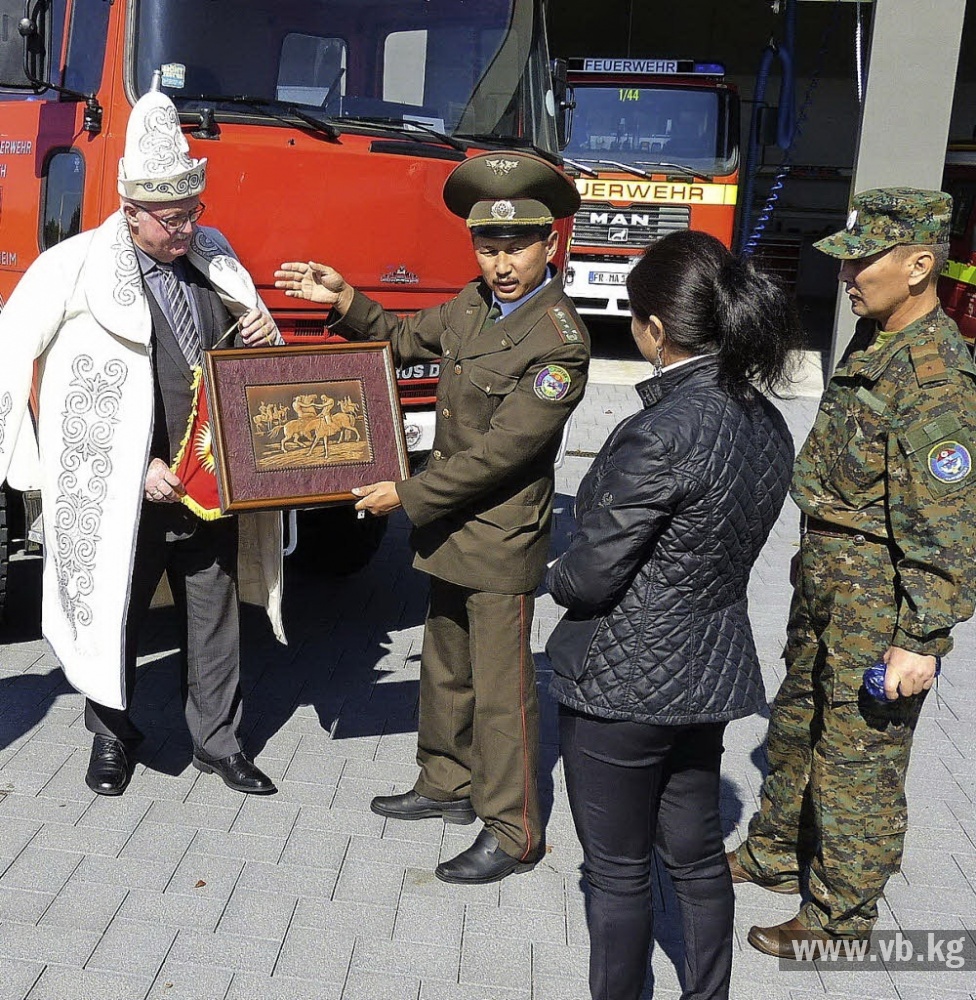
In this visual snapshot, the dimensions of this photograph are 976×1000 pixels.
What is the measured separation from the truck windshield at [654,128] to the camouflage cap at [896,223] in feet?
32.1

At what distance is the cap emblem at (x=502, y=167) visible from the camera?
3355mm

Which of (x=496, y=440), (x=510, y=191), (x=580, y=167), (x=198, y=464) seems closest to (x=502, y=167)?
(x=510, y=191)

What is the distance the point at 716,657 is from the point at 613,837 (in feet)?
1.50

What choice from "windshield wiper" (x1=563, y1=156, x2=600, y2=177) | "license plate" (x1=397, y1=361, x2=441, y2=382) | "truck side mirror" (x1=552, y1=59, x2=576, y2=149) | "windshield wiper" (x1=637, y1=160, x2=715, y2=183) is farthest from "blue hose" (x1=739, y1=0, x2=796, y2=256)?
"license plate" (x1=397, y1=361, x2=441, y2=382)

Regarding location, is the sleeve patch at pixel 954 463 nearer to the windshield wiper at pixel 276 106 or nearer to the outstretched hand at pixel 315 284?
the outstretched hand at pixel 315 284

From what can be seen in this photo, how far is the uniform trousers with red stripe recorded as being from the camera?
349 centimetres

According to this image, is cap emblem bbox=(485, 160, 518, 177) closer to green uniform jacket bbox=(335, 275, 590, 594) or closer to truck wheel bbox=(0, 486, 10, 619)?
green uniform jacket bbox=(335, 275, 590, 594)

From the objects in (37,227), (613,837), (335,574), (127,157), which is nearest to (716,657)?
(613,837)

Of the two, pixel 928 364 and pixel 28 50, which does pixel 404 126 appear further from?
pixel 928 364

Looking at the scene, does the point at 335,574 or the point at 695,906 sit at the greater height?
the point at 695,906

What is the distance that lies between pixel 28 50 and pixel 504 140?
6.45 ft

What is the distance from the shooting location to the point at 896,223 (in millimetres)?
2857

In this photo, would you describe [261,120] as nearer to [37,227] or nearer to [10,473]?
[37,227]

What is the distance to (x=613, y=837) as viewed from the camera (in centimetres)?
257
